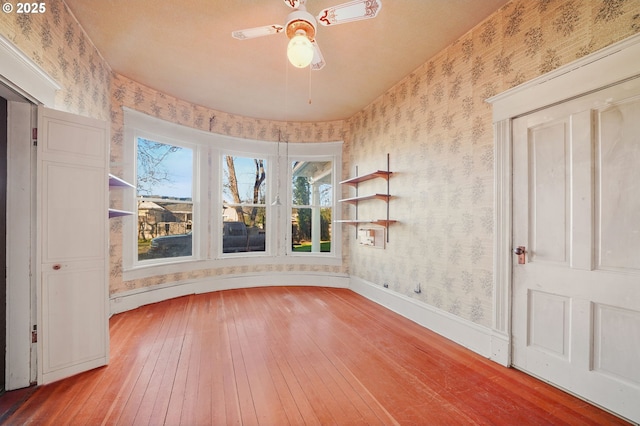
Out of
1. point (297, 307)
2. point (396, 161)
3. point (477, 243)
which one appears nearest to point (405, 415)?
point (477, 243)

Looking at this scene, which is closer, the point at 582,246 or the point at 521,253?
the point at 582,246

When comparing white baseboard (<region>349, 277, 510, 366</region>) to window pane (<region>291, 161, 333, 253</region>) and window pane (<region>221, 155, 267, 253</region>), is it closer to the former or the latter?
window pane (<region>291, 161, 333, 253</region>)

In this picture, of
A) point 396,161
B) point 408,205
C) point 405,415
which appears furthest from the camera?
point 396,161

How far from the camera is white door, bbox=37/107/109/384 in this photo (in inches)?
77.8

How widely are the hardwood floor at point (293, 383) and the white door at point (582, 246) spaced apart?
23 centimetres

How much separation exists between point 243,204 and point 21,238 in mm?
3080

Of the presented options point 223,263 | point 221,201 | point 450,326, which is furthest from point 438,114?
point 223,263

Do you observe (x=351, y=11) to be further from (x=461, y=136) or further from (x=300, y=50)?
(x=461, y=136)

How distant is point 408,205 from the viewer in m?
3.44

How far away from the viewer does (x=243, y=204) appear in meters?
4.89

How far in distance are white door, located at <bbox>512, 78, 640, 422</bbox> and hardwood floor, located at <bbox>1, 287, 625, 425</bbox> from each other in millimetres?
232

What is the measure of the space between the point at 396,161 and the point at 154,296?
157 inches

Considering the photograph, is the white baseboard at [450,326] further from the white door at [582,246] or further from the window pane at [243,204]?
the window pane at [243,204]

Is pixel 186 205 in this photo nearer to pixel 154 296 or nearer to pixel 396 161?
pixel 154 296
